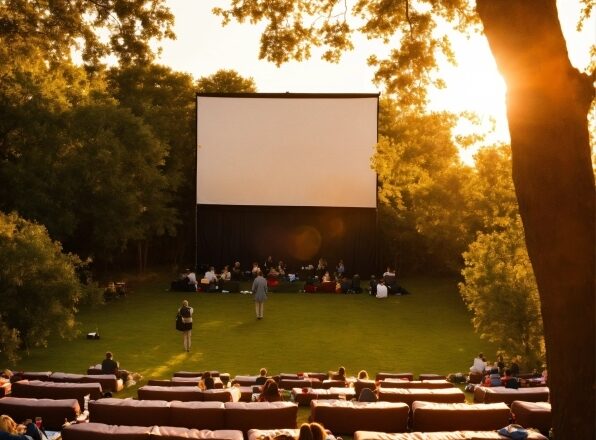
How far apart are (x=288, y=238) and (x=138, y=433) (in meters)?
25.5

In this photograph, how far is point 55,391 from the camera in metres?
10.0

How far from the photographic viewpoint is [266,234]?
32594mm

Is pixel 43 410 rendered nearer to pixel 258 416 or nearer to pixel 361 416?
pixel 258 416

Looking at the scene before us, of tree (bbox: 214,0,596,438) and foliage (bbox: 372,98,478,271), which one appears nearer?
tree (bbox: 214,0,596,438)

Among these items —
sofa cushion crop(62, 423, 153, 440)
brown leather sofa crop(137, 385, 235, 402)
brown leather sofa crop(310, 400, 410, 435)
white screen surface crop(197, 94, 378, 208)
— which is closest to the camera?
sofa cushion crop(62, 423, 153, 440)

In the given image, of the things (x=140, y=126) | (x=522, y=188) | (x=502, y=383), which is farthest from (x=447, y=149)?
(x=522, y=188)

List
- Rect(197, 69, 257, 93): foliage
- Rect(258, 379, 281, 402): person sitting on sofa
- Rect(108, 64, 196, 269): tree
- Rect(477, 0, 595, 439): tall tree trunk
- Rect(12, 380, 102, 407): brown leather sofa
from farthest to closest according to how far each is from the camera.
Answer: Rect(197, 69, 257, 93): foliage
Rect(108, 64, 196, 269): tree
Rect(12, 380, 102, 407): brown leather sofa
Rect(258, 379, 281, 402): person sitting on sofa
Rect(477, 0, 595, 439): tall tree trunk

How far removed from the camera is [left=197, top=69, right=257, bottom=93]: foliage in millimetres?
38031

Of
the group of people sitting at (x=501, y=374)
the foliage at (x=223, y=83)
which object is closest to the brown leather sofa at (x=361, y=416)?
the group of people sitting at (x=501, y=374)

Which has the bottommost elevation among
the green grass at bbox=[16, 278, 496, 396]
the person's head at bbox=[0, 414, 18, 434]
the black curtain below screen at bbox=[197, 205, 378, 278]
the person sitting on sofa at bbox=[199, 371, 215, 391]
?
the green grass at bbox=[16, 278, 496, 396]

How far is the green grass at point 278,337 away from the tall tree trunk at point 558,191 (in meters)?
9.75

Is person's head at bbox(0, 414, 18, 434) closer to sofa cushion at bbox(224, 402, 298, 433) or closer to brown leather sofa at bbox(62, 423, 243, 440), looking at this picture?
brown leather sofa at bbox(62, 423, 243, 440)

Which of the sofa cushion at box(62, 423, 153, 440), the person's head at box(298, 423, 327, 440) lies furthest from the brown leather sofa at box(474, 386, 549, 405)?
the sofa cushion at box(62, 423, 153, 440)

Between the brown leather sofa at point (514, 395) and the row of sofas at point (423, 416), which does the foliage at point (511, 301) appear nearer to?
the brown leather sofa at point (514, 395)
